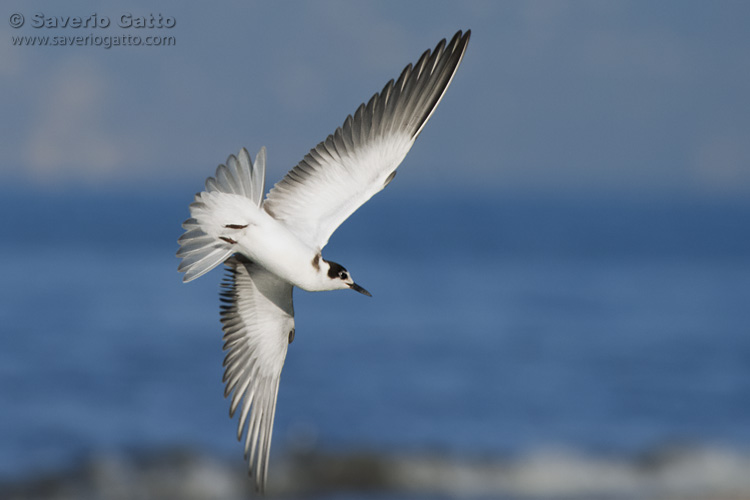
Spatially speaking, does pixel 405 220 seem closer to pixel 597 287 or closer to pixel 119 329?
pixel 597 287

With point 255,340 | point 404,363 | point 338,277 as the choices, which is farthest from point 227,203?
point 404,363

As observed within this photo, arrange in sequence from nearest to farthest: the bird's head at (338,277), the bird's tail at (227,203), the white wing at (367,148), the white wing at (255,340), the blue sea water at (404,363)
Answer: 1. the bird's tail at (227,203)
2. the bird's head at (338,277)
3. the white wing at (367,148)
4. the white wing at (255,340)
5. the blue sea water at (404,363)

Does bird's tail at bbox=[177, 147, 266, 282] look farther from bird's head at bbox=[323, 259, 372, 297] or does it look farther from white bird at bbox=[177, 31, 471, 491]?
bird's head at bbox=[323, 259, 372, 297]

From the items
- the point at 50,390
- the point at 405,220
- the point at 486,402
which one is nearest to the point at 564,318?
the point at 486,402

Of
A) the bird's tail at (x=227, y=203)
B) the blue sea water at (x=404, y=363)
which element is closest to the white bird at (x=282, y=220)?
the bird's tail at (x=227, y=203)

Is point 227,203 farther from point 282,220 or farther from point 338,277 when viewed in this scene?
point 338,277

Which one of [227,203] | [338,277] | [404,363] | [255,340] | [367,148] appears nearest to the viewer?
[227,203]

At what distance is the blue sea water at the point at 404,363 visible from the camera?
1966 centimetres

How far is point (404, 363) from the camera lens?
25.9 meters

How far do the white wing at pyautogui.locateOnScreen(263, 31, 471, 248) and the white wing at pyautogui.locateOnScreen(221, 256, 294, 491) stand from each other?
0.68 meters

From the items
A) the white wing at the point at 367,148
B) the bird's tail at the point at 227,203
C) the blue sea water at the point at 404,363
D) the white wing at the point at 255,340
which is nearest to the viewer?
the bird's tail at the point at 227,203

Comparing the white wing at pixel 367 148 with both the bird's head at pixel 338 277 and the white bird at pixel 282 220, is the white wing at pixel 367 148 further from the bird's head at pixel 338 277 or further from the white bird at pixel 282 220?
the bird's head at pixel 338 277

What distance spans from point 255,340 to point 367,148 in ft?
5.36

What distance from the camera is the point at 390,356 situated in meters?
26.9
